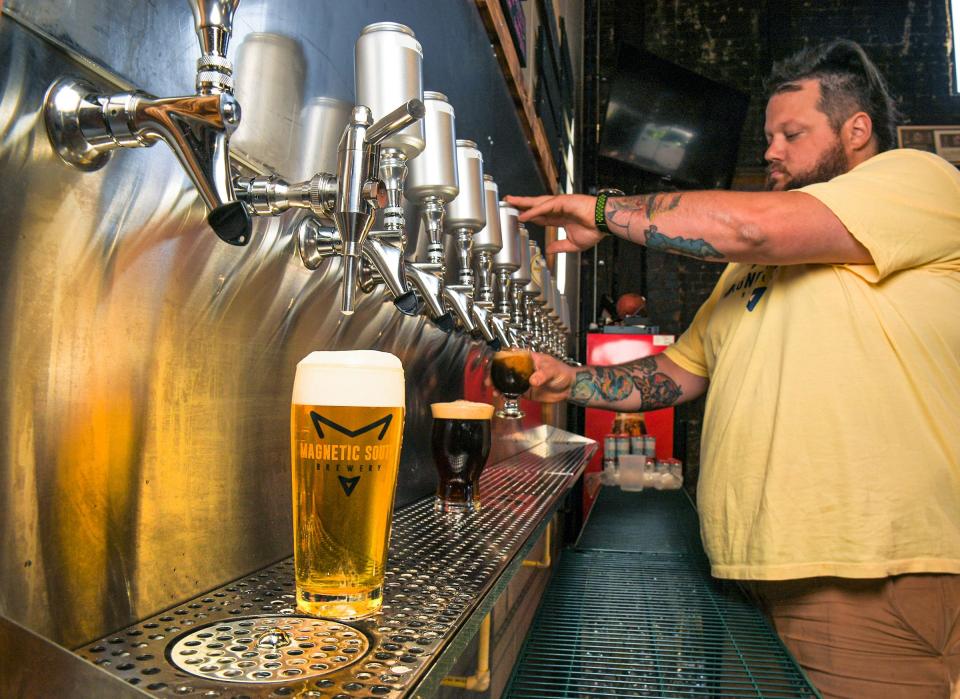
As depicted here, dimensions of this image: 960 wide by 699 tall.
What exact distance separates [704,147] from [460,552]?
677 cm

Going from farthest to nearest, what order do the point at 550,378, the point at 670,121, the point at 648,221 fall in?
the point at 670,121
the point at 550,378
the point at 648,221

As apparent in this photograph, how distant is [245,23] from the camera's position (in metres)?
0.98

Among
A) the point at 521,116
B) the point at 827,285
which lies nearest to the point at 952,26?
the point at 521,116

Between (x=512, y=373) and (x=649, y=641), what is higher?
(x=512, y=373)

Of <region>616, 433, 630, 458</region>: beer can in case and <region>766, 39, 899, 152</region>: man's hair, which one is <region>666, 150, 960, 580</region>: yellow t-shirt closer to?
<region>766, 39, 899, 152</region>: man's hair

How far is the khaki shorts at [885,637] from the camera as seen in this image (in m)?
1.36

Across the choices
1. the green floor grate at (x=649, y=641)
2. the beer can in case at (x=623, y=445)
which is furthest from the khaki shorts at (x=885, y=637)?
the beer can in case at (x=623, y=445)

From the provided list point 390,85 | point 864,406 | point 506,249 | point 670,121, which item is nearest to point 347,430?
point 390,85

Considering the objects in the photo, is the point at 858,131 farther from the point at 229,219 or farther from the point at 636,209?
the point at 229,219

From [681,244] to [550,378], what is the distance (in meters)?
0.55

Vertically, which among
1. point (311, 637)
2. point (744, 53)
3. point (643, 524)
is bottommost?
point (643, 524)

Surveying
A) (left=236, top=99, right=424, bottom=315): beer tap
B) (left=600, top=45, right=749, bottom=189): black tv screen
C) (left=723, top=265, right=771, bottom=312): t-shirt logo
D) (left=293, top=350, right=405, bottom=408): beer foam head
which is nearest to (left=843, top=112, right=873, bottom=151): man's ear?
(left=723, top=265, right=771, bottom=312): t-shirt logo

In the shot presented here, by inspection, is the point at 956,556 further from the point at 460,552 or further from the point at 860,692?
the point at 460,552

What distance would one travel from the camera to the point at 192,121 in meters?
0.59
